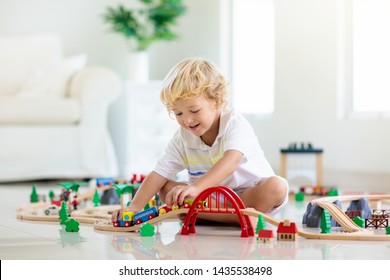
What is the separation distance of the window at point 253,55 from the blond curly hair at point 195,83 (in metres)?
2.80

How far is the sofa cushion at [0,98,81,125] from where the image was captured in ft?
14.2

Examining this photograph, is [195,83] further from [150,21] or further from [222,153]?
[150,21]

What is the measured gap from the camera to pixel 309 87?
14.7 ft

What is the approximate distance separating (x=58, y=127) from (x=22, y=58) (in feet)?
2.89

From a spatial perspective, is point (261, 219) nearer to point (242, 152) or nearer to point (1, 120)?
point (242, 152)

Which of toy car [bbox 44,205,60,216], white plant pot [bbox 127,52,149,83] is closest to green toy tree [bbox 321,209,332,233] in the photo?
toy car [bbox 44,205,60,216]

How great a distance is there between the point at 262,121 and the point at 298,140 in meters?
0.37

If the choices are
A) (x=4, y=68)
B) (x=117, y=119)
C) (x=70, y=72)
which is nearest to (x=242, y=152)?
(x=70, y=72)

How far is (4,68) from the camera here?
16.5 ft

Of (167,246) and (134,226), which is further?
(134,226)

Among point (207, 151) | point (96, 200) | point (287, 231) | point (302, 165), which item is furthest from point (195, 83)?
point (302, 165)

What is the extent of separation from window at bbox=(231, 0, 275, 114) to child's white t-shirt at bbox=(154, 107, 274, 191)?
275 centimetres

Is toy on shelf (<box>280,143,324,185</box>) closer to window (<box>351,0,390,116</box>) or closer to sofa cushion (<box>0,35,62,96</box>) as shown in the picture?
window (<box>351,0,390,116</box>)

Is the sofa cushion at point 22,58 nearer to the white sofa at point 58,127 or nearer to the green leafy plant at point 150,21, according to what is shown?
the white sofa at point 58,127
